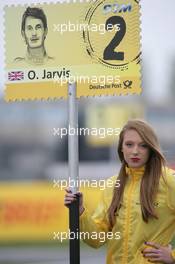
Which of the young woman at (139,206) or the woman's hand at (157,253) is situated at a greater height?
the young woman at (139,206)

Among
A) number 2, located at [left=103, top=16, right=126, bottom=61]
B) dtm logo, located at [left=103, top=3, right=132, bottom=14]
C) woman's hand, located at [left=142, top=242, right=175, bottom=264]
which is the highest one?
dtm logo, located at [left=103, top=3, right=132, bottom=14]

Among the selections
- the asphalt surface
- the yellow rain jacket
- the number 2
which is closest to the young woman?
the yellow rain jacket

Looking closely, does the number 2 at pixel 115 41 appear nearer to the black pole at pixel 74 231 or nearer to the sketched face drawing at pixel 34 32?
the sketched face drawing at pixel 34 32

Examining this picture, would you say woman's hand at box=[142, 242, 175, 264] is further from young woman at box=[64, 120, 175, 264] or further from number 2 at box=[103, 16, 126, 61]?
number 2 at box=[103, 16, 126, 61]

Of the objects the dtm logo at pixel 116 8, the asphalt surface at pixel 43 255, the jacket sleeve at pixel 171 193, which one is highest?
the dtm logo at pixel 116 8

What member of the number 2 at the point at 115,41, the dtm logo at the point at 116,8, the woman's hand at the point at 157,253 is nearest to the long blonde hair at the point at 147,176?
the woman's hand at the point at 157,253

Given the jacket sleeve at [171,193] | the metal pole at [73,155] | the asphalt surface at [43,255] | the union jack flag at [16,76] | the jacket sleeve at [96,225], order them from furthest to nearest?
the asphalt surface at [43,255], the union jack flag at [16,76], the metal pole at [73,155], the jacket sleeve at [96,225], the jacket sleeve at [171,193]

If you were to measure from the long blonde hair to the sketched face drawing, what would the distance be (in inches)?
23.5

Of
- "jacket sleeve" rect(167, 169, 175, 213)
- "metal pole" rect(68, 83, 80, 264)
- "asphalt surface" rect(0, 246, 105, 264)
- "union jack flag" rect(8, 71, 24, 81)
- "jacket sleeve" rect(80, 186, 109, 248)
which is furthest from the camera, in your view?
"asphalt surface" rect(0, 246, 105, 264)

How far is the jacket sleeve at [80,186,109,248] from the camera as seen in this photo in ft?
5.69

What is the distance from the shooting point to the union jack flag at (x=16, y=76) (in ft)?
6.54

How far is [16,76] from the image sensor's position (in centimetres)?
200

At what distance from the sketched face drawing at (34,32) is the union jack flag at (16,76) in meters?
0.13

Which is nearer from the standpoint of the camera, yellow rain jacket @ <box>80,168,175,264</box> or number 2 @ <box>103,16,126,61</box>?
yellow rain jacket @ <box>80,168,175,264</box>
